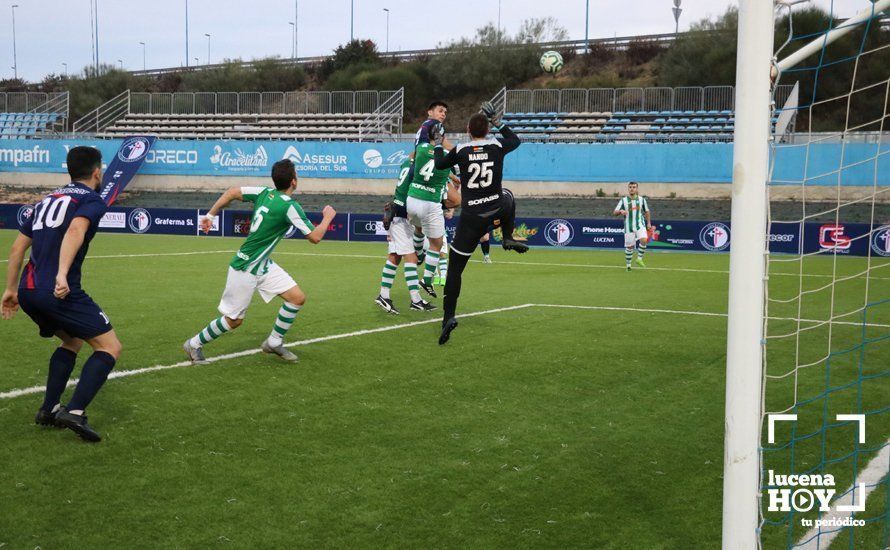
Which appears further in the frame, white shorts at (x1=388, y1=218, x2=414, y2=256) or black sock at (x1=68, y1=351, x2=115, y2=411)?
white shorts at (x1=388, y1=218, x2=414, y2=256)

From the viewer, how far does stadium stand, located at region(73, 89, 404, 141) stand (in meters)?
44.5

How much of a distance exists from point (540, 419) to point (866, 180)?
2611cm

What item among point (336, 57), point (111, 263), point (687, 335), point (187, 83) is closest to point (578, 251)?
Result: point (111, 263)

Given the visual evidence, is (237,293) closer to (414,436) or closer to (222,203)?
(222,203)

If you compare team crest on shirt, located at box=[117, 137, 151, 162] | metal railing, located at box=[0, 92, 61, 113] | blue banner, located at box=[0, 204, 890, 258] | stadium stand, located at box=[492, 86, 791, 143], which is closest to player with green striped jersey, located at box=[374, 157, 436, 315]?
blue banner, located at box=[0, 204, 890, 258]

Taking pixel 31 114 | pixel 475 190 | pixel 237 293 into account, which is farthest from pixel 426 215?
pixel 31 114

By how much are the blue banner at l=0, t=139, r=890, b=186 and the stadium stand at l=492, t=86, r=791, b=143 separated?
9.11 ft

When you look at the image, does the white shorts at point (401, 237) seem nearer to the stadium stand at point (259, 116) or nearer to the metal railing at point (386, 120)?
the stadium stand at point (259, 116)

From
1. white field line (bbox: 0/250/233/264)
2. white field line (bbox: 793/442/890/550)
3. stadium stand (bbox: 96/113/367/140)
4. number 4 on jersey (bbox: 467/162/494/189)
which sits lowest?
white field line (bbox: 0/250/233/264)

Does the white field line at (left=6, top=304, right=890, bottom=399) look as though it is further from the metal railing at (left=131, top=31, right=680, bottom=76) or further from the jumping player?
the metal railing at (left=131, top=31, right=680, bottom=76)

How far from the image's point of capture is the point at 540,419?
5973 mm

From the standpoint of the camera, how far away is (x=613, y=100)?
41.6 metres

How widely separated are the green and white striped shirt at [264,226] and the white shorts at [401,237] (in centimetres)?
420

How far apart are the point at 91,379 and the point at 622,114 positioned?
123 ft
